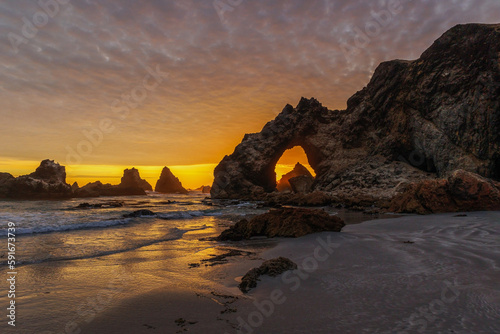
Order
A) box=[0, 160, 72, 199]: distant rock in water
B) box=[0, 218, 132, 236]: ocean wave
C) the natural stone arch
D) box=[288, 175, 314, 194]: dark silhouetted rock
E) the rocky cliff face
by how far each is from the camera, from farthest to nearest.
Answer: box=[288, 175, 314, 194]: dark silhouetted rock
the natural stone arch
box=[0, 160, 72, 199]: distant rock in water
the rocky cliff face
box=[0, 218, 132, 236]: ocean wave

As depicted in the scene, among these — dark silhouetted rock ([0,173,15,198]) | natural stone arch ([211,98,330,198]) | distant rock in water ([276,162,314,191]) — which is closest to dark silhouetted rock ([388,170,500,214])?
natural stone arch ([211,98,330,198])

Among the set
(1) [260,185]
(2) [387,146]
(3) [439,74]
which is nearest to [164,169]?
(1) [260,185]

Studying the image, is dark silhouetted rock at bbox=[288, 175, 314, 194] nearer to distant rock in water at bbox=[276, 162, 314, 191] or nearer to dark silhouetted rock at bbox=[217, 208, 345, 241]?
distant rock in water at bbox=[276, 162, 314, 191]

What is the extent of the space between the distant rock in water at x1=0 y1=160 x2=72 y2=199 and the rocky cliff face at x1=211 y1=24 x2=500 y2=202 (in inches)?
A: 1238

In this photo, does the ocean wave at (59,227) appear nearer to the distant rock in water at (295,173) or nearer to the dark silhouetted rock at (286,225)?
the dark silhouetted rock at (286,225)

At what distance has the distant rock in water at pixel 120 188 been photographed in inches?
2677

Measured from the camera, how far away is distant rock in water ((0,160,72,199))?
156ft

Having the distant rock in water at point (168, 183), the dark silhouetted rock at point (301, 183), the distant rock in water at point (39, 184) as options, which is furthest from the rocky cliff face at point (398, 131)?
the distant rock in water at point (168, 183)

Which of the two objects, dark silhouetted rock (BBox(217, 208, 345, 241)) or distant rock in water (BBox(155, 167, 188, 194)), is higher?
distant rock in water (BBox(155, 167, 188, 194))

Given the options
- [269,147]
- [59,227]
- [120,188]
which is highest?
[269,147]

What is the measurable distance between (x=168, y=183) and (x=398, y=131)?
3657 inches

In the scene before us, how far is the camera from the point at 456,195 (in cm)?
1339

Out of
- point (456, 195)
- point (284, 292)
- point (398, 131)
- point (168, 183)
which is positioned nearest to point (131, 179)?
point (168, 183)

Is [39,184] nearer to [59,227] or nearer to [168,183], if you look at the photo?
[59,227]
